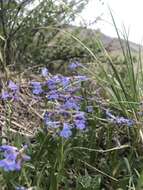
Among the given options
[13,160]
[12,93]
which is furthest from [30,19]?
[13,160]

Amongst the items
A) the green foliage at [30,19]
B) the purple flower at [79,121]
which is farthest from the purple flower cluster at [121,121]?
the green foliage at [30,19]

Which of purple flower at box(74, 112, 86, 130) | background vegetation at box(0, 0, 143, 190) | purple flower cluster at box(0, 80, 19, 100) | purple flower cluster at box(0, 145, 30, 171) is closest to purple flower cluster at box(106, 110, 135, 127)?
background vegetation at box(0, 0, 143, 190)

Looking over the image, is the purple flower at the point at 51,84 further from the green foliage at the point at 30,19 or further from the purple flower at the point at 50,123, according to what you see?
the green foliage at the point at 30,19

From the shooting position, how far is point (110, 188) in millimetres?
1980

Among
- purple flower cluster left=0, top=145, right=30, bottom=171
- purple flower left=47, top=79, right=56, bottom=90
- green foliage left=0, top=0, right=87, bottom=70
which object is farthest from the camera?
green foliage left=0, top=0, right=87, bottom=70

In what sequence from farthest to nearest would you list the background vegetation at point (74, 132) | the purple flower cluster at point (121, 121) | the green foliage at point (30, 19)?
the green foliage at point (30, 19) → the purple flower cluster at point (121, 121) → the background vegetation at point (74, 132)

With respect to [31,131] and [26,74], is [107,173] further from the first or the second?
[26,74]

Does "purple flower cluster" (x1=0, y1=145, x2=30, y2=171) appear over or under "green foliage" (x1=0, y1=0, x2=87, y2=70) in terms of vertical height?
under

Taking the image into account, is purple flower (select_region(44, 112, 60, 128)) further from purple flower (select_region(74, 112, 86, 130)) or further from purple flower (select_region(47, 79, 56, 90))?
purple flower (select_region(47, 79, 56, 90))

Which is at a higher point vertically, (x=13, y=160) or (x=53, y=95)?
(x=53, y=95)

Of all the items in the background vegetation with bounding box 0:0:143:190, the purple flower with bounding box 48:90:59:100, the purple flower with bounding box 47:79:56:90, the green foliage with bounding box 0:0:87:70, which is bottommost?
the background vegetation with bounding box 0:0:143:190

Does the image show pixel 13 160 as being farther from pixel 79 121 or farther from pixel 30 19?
pixel 30 19

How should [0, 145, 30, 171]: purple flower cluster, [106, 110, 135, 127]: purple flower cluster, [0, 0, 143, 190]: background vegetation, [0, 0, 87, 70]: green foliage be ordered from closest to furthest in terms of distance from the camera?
[0, 145, 30, 171]: purple flower cluster
[0, 0, 143, 190]: background vegetation
[106, 110, 135, 127]: purple flower cluster
[0, 0, 87, 70]: green foliage

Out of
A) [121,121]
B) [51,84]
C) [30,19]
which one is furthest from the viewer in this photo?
[30,19]
